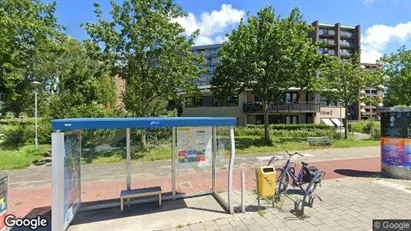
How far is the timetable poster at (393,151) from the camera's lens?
9.71m

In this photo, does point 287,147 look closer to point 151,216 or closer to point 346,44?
point 151,216

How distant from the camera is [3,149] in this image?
15.9 metres

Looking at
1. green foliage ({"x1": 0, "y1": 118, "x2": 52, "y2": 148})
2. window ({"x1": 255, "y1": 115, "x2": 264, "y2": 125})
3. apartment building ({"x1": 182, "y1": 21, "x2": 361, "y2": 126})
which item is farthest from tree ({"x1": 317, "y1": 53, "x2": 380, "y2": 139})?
green foliage ({"x1": 0, "y1": 118, "x2": 52, "y2": 148})

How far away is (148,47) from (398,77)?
24.5 meters

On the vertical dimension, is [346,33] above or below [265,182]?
above

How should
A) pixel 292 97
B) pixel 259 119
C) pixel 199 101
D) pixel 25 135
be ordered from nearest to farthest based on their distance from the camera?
pixel 25 135 < pixel 259 119 < pixel 292 97 < pixel 199 101

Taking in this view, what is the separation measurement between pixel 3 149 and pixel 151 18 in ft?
36.7

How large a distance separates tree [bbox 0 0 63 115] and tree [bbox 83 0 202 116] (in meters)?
5.09

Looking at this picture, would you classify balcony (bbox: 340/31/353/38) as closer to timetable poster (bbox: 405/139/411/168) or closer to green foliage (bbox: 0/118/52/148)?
timetable poster (bbox: 405/139/411/168)

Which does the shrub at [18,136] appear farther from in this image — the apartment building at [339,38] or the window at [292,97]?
the apartment building at [339,38]

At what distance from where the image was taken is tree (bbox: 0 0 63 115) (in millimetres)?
16609

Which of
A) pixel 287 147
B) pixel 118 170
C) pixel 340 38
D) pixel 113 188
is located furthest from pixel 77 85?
pixel 340 38

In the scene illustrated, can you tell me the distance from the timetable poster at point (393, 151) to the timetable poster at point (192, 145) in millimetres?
7025

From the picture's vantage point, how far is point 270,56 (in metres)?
18.0
